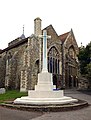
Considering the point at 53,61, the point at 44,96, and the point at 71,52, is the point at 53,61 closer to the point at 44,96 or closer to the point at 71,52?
the point at 71,52

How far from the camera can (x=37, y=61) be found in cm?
3055

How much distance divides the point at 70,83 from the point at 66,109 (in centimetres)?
2570

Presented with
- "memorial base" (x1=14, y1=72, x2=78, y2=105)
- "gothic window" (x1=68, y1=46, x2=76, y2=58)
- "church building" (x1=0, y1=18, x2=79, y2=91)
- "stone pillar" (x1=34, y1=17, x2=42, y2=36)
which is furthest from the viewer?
"gothic window" (x1=68, y1=46, x2=76, y2=58)

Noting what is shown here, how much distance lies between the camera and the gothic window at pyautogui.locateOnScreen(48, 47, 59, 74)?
32031 mm

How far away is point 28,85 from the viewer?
94.8 ft

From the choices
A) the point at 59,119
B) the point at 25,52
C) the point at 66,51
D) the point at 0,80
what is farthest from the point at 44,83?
the point at 0,80

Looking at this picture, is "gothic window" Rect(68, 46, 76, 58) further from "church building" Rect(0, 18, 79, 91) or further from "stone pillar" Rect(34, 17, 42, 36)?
"stone pillar" Rect(34, 17, 42, 36)

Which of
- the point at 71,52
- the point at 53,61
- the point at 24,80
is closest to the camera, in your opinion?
the point at 24,80

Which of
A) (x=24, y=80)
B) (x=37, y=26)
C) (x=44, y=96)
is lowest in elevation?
(x=44, y=96)

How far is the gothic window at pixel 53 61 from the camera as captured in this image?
105 ft

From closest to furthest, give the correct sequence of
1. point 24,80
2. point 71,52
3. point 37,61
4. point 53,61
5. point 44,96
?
point 44,96, point 24,80, point 37,61, point 53,61, point 71,52

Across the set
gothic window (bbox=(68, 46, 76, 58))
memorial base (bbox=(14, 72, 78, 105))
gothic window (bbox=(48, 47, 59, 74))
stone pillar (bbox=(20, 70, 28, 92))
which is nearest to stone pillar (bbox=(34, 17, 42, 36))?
gothic window (bbox=(48, 47, 59, 74))

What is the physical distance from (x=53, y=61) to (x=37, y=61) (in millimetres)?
3337

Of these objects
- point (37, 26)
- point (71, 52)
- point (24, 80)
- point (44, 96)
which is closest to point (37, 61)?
point (24, 80)
